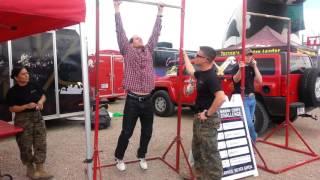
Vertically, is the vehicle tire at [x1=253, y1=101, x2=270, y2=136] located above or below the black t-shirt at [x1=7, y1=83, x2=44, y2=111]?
below

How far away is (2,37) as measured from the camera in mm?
5344

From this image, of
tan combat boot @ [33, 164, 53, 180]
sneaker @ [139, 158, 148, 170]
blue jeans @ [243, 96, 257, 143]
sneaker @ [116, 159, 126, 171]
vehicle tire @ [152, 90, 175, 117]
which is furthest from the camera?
vehicle tire @ [152, 90, 175, 117]

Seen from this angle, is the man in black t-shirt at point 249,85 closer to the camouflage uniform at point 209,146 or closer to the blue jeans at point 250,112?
the blue jeans at point 250,112

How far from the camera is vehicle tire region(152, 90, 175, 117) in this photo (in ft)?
35.2

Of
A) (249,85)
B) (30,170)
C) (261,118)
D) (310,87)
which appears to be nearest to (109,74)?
(261,118)

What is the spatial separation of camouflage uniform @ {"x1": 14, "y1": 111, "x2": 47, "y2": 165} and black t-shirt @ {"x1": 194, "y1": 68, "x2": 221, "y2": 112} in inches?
86.8

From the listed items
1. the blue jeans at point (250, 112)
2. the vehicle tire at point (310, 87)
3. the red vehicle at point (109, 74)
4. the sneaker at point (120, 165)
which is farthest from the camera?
the red vehicle at point (109, 74)

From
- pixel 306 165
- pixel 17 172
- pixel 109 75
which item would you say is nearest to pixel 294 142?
pixel 306 165

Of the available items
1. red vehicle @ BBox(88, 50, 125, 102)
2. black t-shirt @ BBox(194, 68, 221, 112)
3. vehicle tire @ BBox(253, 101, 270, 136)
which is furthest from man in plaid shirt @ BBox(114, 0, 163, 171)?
red vehicle @ BBox(88, 50, 125, 102)

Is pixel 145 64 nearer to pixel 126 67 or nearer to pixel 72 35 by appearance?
pixel 126 67

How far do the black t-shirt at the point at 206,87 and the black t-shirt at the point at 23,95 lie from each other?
2.24 m

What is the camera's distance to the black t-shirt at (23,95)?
498 cm

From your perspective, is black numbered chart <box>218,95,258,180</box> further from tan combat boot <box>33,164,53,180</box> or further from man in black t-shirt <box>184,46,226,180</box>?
tan combat boot <box>33,164,53,180</box>

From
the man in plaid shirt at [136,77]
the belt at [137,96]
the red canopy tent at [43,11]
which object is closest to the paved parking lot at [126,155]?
the man in plaid shirt at [136,77]
